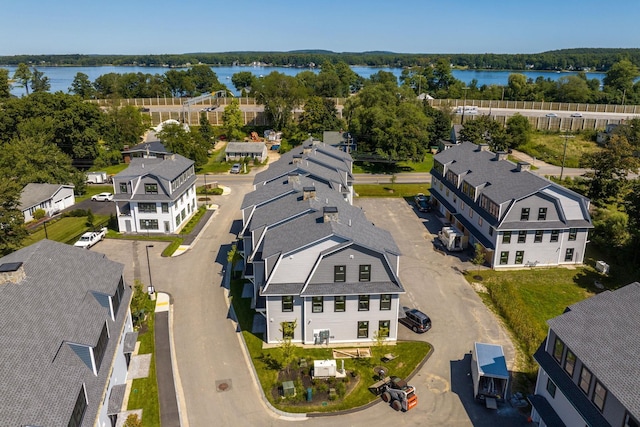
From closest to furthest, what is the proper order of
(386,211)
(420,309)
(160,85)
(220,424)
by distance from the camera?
(220,424) < (420,309) < (386,211) < (160,85)

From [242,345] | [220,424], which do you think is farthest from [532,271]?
[220,424]

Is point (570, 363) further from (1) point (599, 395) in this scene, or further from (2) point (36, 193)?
(2) point (36, 193)

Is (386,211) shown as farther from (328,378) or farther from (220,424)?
(220,424)

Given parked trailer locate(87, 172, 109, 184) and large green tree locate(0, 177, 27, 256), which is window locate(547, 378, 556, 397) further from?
parked trailer locate(87, 172, 109, 184)

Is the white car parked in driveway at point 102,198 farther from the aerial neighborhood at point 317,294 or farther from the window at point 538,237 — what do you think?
the window at point 538,237

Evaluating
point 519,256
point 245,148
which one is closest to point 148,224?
point 245,148

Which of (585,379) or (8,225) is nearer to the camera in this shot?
(585,379)

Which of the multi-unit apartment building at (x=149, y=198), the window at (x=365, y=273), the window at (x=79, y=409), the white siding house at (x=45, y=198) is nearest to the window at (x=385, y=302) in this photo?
the window at (x=365, y=273)
